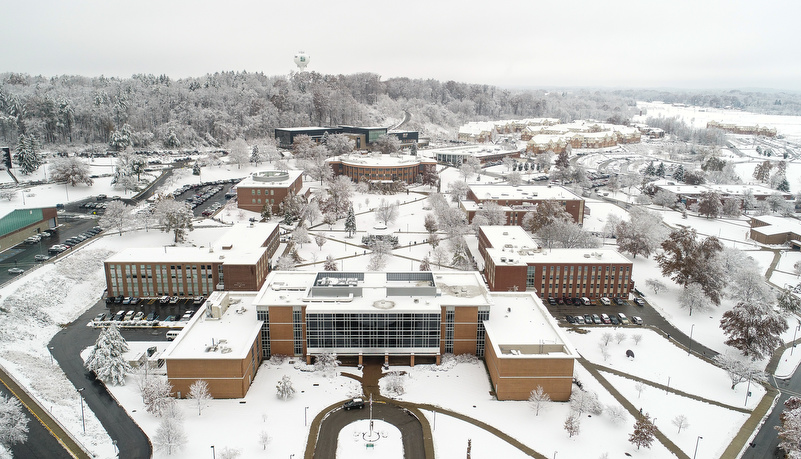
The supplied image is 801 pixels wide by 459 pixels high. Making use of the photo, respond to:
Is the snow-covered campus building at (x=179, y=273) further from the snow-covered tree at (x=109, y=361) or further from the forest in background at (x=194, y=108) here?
the forest in background at (x=194, y=108)

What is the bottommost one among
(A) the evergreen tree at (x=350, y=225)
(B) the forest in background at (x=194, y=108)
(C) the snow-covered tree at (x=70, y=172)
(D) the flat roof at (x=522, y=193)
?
(A) the evergreen tree at (x=350, y=225)

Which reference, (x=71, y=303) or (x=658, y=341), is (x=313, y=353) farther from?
(x=658, y=341)

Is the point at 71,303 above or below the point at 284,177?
below

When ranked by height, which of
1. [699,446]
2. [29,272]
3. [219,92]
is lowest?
[699,446]

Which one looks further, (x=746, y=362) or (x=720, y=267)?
(x=720, y=267)

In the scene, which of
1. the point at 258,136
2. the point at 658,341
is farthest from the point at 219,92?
the point at 658,341

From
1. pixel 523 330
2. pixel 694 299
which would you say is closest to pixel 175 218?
pixel 523 330

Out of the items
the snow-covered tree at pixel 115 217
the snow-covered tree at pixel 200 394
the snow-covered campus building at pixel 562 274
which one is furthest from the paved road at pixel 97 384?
the snow-covered campus building at pixel 562 274

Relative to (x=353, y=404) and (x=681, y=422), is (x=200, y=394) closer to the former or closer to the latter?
(x=353, y=404)
